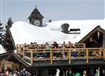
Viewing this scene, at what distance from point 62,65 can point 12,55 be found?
21.3 ft

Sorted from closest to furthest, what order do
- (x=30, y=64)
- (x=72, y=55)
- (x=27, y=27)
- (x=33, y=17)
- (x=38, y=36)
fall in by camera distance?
(x=30, y=64), (x=72, y=55), (x=38, y=36), (x=27, y=27), (x=33, y=17)

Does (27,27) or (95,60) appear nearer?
(95,60)

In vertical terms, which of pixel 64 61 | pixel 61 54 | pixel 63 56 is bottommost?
pixel 64 61

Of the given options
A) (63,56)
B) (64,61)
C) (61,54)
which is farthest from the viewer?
(61,54)

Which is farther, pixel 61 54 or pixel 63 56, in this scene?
pixel 61 54

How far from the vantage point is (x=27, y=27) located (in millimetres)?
51625

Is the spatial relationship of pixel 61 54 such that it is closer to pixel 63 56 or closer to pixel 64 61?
pixel 63 56

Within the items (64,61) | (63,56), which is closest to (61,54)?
(63,56)

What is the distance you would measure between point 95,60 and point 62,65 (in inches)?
98.6

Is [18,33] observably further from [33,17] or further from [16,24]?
[33,17]

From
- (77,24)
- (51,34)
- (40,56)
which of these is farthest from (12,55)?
(77,24)

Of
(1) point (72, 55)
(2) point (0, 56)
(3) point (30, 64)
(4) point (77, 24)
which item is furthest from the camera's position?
(4) point (77, 24)

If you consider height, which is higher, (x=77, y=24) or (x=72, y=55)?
(x=77, y=24)

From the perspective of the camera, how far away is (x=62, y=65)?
69.2 ft
